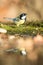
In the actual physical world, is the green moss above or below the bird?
below

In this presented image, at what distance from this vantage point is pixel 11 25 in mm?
1464

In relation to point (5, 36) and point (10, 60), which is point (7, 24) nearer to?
point (5, 36)

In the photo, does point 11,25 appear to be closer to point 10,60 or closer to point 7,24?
point 7,24

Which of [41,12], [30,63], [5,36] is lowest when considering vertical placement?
[30,63]

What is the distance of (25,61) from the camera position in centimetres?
141

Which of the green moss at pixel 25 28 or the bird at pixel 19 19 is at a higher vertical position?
the bird at pixel 19 19

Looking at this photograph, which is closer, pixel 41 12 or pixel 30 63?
pixel 30 63

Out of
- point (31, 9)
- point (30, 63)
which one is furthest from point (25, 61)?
point (31, 9)

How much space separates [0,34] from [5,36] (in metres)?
0.03

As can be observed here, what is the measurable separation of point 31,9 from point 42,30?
5.3 inches

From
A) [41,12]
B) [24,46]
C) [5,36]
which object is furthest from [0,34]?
[41,12]

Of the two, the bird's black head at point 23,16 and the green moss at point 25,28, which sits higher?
the bird's black head at point 23,16

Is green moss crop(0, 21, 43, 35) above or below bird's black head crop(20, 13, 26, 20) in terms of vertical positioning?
below

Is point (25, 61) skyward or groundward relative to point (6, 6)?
groundward
